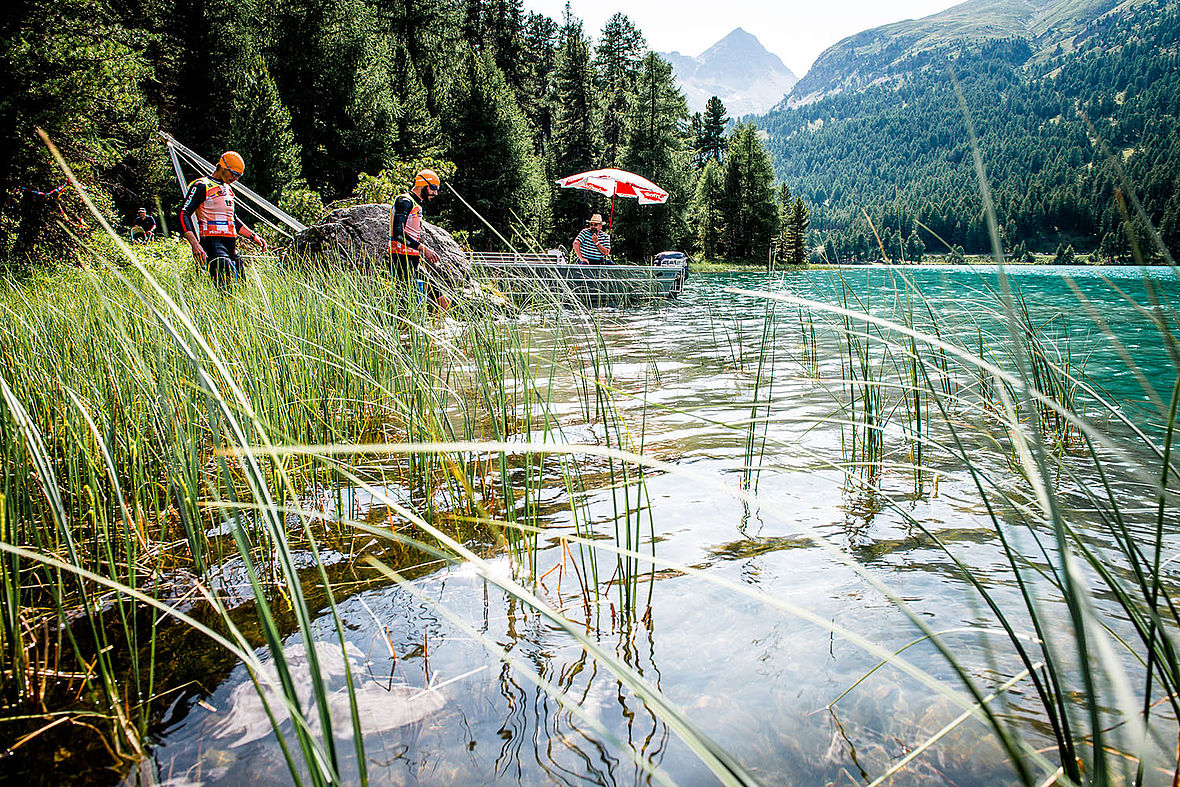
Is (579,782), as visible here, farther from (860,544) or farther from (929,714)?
(860,544)

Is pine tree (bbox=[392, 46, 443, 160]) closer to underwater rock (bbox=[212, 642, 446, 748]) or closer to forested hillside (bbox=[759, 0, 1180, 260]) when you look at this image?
forested hillside (bbox=[759, 0, 1180, 260])

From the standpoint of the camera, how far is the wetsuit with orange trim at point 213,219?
19.9ft

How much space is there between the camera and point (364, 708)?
1.44 metres

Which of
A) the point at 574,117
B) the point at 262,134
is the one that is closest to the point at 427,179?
the point at 262,134

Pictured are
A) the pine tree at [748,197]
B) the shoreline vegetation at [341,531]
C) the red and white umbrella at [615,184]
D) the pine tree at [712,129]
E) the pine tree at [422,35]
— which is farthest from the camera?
the pine tree at [712,129]

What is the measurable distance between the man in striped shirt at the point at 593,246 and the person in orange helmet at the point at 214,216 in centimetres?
808

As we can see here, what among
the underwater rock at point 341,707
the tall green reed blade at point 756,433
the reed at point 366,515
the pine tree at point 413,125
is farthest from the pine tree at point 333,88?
the underwater rock at point 341,707

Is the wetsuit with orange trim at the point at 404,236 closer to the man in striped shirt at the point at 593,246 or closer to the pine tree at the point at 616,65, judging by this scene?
the man in striped shirt at the point at 593,246

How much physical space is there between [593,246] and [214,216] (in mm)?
8722

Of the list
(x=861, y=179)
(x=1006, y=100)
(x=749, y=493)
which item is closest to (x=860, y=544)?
(x=749, y=493)

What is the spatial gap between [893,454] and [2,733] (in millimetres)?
3382

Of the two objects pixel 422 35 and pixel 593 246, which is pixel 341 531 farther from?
pixel 422 35

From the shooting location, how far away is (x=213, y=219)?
20.1 feet

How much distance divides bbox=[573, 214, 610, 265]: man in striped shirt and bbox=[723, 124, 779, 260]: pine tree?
3203cm
